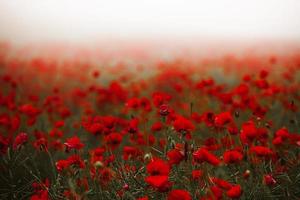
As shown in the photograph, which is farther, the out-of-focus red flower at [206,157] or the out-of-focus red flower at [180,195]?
the out-of-focus red flower at [206,157]

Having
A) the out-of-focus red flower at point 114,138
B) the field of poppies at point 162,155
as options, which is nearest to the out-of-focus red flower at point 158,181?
the field of poppies at point 162,155

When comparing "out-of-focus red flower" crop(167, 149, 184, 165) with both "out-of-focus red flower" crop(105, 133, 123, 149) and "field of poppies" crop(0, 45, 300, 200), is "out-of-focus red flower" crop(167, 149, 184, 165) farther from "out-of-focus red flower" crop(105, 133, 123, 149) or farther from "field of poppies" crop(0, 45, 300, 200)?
"out-of-focus red flower" crop(105, 133, 123, 149)

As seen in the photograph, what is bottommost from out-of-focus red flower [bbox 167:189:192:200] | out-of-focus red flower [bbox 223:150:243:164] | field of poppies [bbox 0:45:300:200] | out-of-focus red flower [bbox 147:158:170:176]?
field of poppies [bbox 0:45:300:200]

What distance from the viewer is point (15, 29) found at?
326 inches

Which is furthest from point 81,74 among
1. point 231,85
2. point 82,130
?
point 82,130

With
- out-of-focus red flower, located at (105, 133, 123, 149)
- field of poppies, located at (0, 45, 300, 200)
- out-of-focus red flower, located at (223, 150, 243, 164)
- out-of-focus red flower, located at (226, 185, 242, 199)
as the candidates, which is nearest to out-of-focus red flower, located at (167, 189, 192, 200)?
field of poppies, located at (0, 45, 300, 200)

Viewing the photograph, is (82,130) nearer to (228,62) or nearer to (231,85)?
(231,85)

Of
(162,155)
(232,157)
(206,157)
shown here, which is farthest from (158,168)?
(162,155)

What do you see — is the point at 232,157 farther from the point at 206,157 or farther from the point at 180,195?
the point at 180,195

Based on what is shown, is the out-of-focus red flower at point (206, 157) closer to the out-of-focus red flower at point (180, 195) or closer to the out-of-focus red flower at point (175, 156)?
the out-of-focus red flower at point (175, 156)

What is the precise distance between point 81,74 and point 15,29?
2.79 meters

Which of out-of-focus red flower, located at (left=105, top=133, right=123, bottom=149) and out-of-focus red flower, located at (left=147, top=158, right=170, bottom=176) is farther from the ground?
out-of-focus red flower, located at (left=147, top=158, right=170, bottom=176)

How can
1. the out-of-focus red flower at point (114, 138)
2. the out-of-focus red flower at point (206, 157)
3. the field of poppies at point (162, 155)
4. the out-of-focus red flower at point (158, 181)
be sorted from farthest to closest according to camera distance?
1. the out-of-focus red flower at point (114, 138)
2. the field of poppies at point (162, 155)
3. the out-of-focus red flower at point (206, 157)
4. the out-of-focus red flower at point (158, 181)

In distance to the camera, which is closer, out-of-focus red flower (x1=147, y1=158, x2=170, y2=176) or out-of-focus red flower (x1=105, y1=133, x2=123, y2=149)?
out-of-focus red flower (x1=147, y1=158, x2=170, y2=176)
